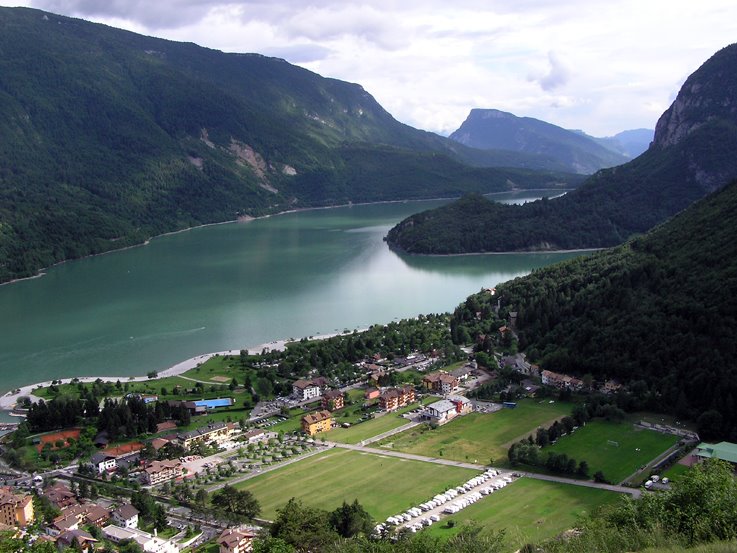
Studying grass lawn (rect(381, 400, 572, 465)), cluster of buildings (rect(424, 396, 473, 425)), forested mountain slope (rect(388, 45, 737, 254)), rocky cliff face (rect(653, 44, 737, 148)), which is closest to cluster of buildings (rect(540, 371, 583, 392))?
grass lawn (rect(381, 400, 572, 465))

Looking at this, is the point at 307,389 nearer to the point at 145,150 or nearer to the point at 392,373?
the point at 392,373

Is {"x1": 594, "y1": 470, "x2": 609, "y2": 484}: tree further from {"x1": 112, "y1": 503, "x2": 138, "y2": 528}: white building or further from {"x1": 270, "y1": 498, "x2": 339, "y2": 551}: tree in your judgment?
{"x1": 112, "y1": 503, "x2": 138, "y2": 528}: white building

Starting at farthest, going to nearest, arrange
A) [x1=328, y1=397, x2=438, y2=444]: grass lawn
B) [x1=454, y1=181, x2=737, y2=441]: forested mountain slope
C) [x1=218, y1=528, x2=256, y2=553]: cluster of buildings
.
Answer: [x1=454, y1=181, x2=737, y2=441]: forested mountain slope, [x1=328, y1=397, x2=438, y2=444]: grass lawn, [x1=218, y1=528, x2=256, y2=553]: cluster of buildings

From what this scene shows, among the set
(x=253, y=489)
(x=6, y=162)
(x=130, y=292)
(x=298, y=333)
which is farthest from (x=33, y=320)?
(x=6, y=162)

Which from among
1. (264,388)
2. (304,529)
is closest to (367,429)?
(264,388)

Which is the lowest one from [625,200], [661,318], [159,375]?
[159,375]

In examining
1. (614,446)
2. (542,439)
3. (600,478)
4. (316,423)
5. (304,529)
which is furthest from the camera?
(316,423)
